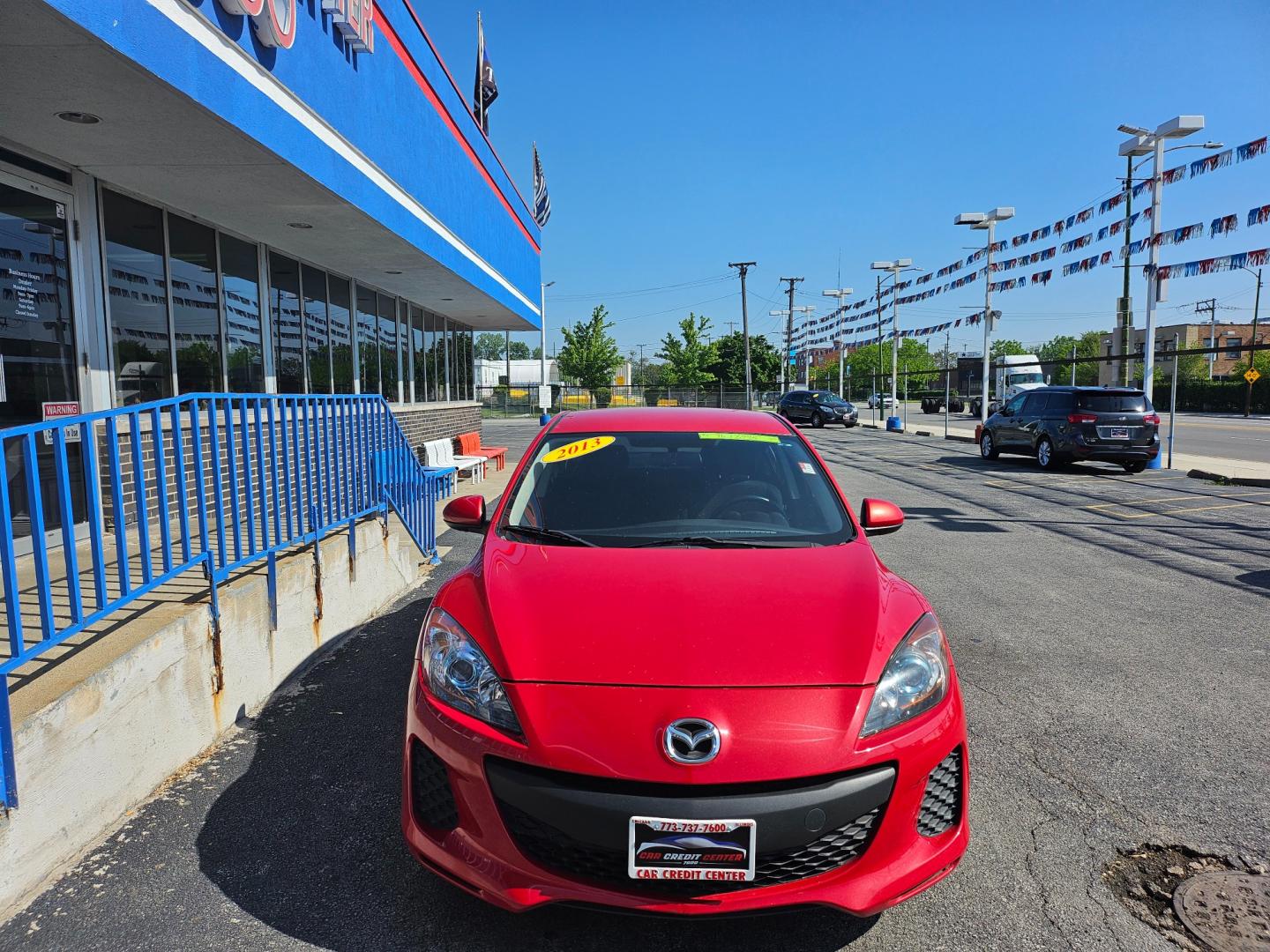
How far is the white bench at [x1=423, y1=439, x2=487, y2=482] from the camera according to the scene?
496 inches

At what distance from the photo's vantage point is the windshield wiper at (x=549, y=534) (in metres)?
3.23

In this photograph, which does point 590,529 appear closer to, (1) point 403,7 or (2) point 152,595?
(2) point 152,595

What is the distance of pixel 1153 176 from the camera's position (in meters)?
17.3

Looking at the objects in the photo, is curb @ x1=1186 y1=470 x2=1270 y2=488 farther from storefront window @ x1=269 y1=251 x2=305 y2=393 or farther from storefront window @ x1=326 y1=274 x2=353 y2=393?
storefront window @ x1=269 y1=251 x2=305 y2=393

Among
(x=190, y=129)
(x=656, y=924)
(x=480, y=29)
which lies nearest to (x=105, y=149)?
(x=190, y=129)

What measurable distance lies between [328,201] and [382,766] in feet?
18.8

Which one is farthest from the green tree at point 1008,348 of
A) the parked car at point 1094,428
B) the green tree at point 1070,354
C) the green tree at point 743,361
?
the parked car at point 1094,428

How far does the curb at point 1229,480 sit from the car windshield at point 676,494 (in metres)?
13.5

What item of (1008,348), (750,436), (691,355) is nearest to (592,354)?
(691,355)

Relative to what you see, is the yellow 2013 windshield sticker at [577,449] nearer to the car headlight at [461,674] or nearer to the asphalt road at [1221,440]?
the car headlight at [461,674]

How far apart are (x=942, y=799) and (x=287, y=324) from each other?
32.3 ft

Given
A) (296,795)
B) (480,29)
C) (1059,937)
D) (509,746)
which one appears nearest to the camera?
(509,746)

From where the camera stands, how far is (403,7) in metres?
9.22

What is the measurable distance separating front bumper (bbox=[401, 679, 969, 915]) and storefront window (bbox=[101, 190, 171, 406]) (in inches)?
245
